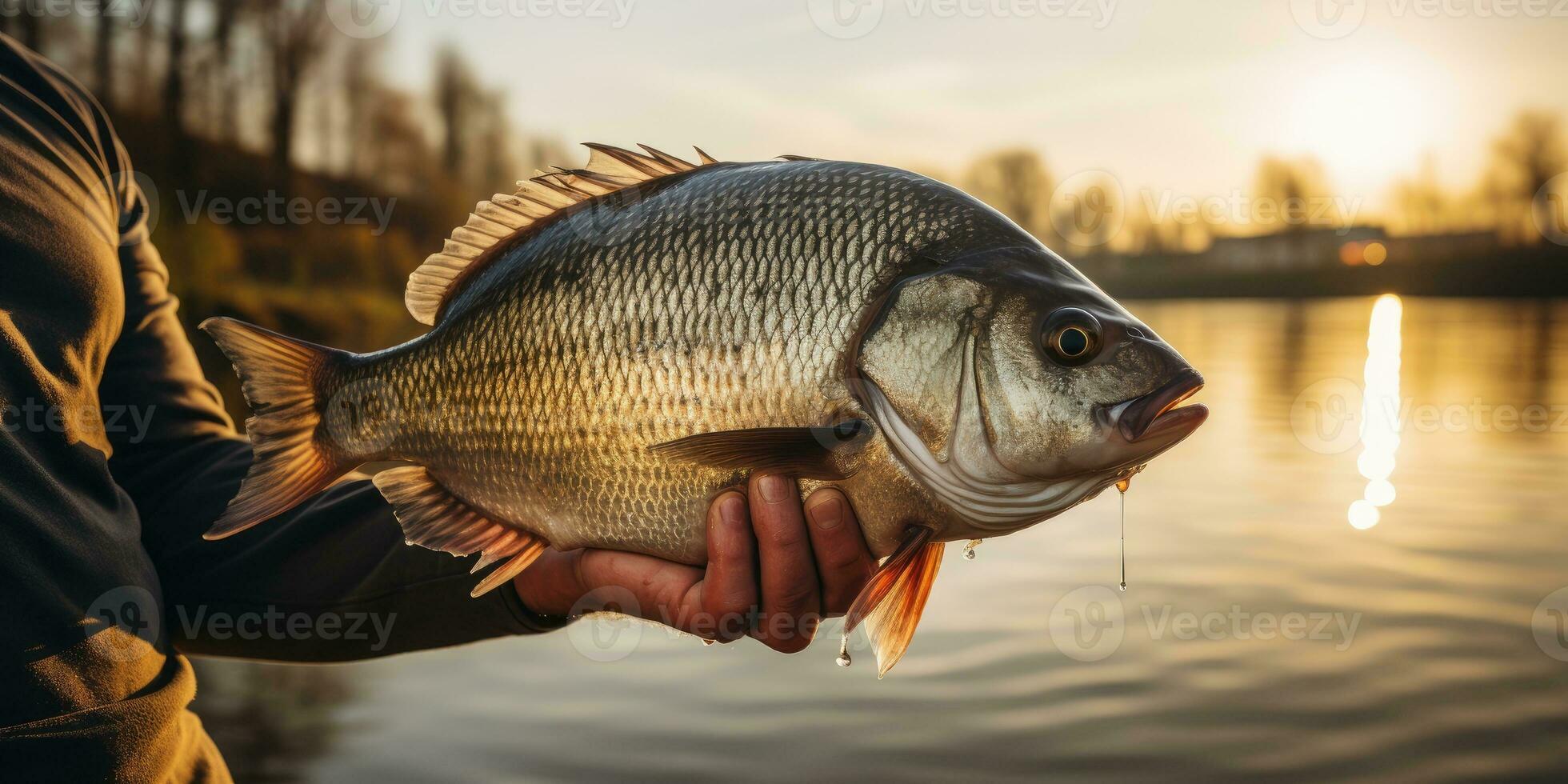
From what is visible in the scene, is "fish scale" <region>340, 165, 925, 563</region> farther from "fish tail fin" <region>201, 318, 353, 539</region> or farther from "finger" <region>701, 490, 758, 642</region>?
"fish tail fin" <region>201, 318, 353, 539</region>

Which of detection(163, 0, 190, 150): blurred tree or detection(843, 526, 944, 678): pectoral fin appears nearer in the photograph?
detection(843, 526, 944, 678): pectoral fin

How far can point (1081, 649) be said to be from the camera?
9.73m

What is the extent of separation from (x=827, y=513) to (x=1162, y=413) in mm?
608

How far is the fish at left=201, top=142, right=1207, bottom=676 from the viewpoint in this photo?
6.08ft

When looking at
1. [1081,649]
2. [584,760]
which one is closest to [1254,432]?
[1081,649]

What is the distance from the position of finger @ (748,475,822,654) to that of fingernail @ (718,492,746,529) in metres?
0.02

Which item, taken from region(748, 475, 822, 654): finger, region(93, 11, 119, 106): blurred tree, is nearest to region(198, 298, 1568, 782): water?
region(748, 475, 822, 654): finger

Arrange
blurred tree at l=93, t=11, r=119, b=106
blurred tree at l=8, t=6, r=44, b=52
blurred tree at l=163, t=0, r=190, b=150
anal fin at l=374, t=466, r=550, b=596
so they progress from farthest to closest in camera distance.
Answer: blurred tree at l=163, t=0, r=190, b=150 < blurred tree at l=93, t=11, r=119, b=106 < blurred tree at l=8, t=6, r=44, b=52 < anal fin at l=374, t=466, r=550, b=596

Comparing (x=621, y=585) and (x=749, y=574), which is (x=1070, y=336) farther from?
(x=621, y=585)

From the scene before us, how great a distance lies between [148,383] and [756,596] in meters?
1.51

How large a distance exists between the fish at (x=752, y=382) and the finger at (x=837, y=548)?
33 mm

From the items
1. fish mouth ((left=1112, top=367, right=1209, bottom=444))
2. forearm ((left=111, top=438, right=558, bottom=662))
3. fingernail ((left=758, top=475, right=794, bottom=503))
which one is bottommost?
forearm ((left=111, top=438, right=558, bottom=662))

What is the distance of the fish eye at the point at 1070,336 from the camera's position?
184cm

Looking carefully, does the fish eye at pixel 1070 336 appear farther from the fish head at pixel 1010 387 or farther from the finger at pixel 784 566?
the finger at pixel 784 566
